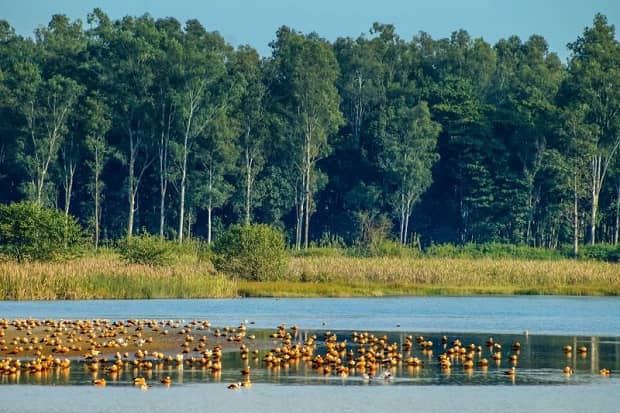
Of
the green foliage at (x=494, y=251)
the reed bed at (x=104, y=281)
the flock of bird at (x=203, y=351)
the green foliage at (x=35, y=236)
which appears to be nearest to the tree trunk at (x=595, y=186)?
the green foliage at (x=494, y=251)

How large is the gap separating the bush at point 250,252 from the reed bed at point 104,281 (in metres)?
2.13

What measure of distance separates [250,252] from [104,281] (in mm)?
9426

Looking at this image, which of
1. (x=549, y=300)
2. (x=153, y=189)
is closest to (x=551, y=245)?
(x=153, y=189)

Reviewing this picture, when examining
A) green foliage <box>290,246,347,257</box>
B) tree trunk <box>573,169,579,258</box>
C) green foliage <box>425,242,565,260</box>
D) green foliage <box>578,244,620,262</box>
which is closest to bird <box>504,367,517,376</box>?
green foliage <box>290,246,347,257</box>

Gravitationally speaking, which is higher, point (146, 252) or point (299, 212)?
point (299, 212)

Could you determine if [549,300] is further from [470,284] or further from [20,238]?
[20,238]

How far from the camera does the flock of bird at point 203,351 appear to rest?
27.2 meters

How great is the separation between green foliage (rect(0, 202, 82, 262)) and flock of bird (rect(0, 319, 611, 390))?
2039 cm

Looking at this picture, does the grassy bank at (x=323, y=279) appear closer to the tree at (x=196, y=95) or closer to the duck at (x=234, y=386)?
the duck at (x=234, y=386)

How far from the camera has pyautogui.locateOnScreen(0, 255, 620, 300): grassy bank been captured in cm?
5006

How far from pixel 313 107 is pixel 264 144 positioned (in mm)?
5029

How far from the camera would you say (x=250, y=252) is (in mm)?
59281

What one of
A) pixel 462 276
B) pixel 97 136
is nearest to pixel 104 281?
pixel 462 276

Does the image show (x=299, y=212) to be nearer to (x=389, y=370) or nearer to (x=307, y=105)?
(x=307, y=105)
